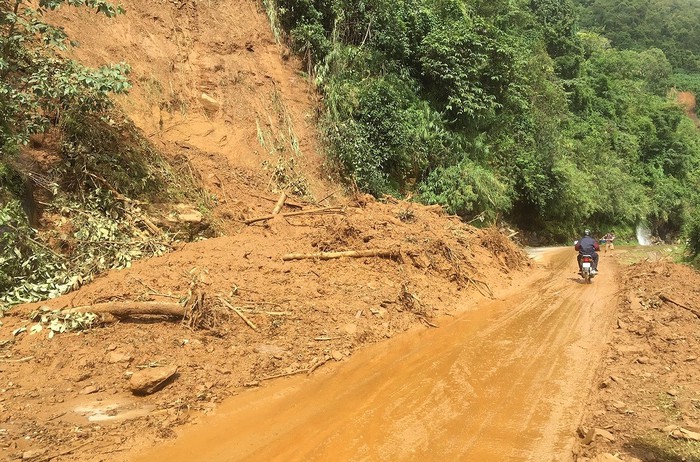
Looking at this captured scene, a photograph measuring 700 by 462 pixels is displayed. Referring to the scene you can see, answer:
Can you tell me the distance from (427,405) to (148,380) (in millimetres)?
2851

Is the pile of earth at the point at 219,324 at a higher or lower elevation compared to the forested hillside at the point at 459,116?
lower

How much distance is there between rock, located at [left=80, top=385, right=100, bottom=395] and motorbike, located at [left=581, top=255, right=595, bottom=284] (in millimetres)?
10946

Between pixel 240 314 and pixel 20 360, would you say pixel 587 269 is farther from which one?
pixel 20 360

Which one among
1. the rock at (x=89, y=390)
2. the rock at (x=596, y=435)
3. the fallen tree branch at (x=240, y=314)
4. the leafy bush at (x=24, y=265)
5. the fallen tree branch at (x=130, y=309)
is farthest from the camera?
the fallen tree branch at (x=240, y=314)

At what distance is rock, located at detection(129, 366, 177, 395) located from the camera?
4648mm

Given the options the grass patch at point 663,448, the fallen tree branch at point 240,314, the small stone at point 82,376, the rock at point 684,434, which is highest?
the rock at point 684,434

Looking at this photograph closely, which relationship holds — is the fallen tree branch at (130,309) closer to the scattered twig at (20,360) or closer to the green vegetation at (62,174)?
the scattered twig at (20,360)

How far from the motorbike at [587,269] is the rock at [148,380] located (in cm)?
1038

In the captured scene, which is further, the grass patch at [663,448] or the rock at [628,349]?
the rock at [628,349]

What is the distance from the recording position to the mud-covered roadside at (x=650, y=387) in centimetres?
398

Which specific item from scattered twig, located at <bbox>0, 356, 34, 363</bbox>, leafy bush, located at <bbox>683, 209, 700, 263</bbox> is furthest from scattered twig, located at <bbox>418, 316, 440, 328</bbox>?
leafy bush, located at <bbox>683, 209, 700, 263</bbox>

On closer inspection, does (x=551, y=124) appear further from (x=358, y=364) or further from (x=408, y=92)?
(x=358, y=364)

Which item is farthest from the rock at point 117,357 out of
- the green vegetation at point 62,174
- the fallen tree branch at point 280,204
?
the fallen tree branch at point 280,204

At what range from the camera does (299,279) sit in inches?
311
